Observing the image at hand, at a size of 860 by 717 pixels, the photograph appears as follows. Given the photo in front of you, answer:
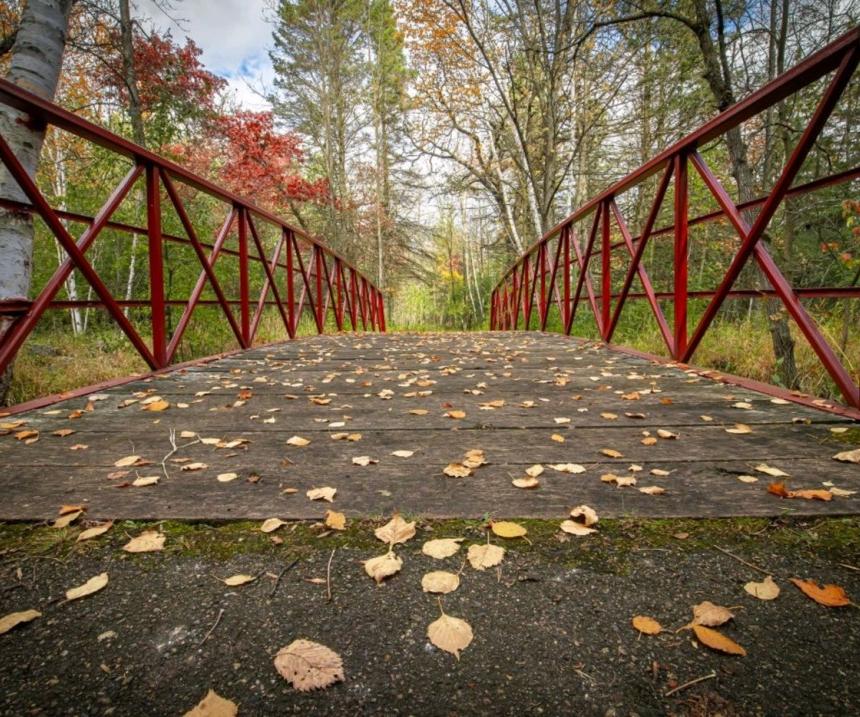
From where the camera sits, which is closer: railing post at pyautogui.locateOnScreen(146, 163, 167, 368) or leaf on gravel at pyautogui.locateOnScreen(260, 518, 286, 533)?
leaf on gravel at pyautogui.locateOnScreen(260, 518, 286, 533)

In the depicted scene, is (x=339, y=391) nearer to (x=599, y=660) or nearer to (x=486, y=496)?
(x=486, y=496)

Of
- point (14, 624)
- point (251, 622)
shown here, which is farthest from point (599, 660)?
point (14, 624)

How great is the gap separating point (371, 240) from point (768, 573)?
1631 centimetres

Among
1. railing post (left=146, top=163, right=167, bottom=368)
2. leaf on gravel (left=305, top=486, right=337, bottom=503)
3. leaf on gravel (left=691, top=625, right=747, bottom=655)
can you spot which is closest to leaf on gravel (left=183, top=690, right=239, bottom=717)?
leaf on gravel (left=305, top=486, right=337, bottom=503)

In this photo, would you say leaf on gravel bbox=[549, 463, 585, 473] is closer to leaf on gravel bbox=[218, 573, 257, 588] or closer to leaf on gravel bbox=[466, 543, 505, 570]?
leaf on gravel bbox=[466, 543, 505, 570]

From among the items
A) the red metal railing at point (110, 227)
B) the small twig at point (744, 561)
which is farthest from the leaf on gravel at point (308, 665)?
the red metal railing at point (110, 227)

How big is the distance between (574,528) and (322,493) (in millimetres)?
626

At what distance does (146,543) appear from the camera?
3.05 feet

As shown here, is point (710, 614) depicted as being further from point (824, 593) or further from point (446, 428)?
point (446, 428)

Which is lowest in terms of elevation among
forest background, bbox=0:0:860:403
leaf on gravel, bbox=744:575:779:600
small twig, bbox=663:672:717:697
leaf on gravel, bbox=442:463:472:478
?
small twig, bbox=663:672:717:697

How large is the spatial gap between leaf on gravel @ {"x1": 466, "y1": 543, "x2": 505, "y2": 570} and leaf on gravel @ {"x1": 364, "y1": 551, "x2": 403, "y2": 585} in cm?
14

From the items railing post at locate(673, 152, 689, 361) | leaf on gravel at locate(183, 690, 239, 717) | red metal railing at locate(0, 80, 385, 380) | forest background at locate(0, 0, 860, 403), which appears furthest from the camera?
forest background at locate(0, 0, 860, 403)

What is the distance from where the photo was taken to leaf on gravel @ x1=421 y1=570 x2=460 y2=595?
0.79 metres

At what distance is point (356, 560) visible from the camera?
87 cm
